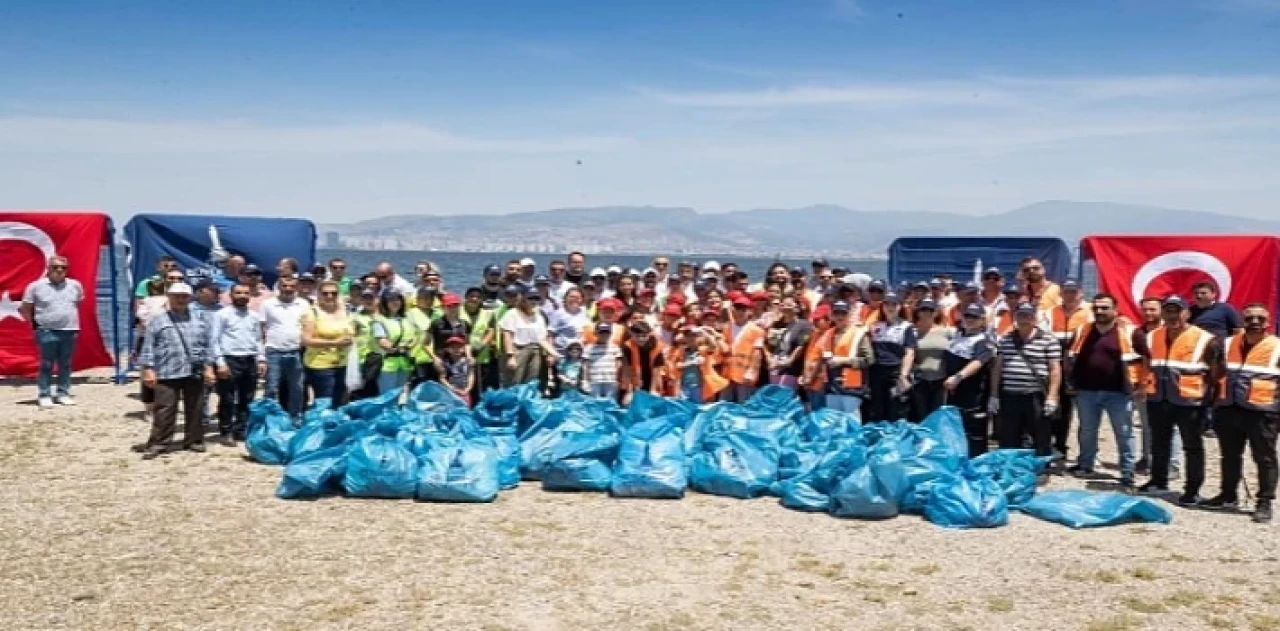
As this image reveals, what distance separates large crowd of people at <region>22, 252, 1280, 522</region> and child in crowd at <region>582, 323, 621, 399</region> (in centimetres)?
1

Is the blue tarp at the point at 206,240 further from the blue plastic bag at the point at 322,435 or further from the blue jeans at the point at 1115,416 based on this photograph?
the blue jeans at the point at 1115,416

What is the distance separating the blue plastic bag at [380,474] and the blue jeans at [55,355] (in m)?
5.25

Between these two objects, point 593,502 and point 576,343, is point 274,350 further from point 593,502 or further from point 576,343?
point 593,502

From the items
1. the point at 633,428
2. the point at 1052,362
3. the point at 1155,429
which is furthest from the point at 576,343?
the point at 1155,429

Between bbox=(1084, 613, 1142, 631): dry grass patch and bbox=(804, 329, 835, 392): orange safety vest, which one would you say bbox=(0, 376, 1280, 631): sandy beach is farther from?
bbox=(804, 329, 835, 392): orange safety vest

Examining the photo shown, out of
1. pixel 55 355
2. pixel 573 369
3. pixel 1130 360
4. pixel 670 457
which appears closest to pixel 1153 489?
pixel 1130 360

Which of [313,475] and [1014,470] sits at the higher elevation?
[1014,470]

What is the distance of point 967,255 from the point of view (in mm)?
13844

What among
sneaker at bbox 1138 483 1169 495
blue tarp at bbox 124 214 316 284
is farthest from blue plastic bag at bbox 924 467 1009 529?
blue tarp at bbox 124 214 316 284

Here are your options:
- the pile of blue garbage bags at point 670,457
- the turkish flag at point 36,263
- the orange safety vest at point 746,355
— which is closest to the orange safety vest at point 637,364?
the pile of blue garbage bags at point 670,457

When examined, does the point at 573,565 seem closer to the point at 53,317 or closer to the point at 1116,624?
the point at 1116,624

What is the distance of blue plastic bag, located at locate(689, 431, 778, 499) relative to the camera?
7508mm

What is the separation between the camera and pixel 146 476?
7895 mm

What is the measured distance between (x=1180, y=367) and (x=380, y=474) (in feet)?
19.8
